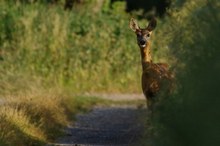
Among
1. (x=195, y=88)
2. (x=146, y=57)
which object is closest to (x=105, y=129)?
(x=146, y=57)

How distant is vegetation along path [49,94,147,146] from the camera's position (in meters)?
15.5

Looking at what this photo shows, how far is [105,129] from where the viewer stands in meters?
18.0

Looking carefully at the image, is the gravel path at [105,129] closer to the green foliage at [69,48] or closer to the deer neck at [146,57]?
the deer neck at [146,57]

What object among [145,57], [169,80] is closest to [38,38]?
[145,57]

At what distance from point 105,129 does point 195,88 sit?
9.03 meters

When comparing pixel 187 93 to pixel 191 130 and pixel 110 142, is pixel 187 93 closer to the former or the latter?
pixel 191 130

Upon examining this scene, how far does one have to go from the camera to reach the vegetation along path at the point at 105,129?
50.9ft

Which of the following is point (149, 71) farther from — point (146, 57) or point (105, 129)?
point (105, 129)

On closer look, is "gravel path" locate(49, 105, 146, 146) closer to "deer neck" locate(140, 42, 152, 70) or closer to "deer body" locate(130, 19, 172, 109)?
"deer body" locate(130, 19, 172, 109)

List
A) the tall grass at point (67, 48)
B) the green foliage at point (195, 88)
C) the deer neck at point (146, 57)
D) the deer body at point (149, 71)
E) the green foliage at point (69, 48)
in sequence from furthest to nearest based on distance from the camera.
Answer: the green foliage at point (69, 48)
the tall grass at point (67, 48)
the deer neck at point (146, 57)
the deer body at point (149, 71)
the green foliage at point (195, 88)

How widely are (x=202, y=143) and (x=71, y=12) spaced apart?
21.2 m

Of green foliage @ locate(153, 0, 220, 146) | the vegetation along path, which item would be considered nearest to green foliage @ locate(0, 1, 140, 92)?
the vegetation along path

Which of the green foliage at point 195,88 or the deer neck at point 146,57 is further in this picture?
the deer neck at point 146,57

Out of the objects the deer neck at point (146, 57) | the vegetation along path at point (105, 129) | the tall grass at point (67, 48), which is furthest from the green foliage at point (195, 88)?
the tall grass at point (67, 48)
